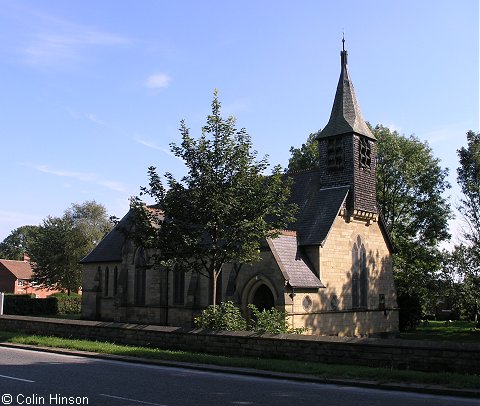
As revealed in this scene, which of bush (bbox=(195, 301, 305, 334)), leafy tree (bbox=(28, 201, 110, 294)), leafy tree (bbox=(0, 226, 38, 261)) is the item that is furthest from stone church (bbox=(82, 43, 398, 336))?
leafy tree (bbox=(0, 226, 38, 261))

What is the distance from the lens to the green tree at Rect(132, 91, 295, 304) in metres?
20.8

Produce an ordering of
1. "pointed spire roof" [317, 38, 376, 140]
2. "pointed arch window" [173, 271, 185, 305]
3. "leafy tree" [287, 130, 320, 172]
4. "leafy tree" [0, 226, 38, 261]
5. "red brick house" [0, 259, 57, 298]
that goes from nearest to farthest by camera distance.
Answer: "pointed spire roof" [317, 38, 376, 140], "pointed arch window" [173, 271, 185, 305], "leafy tree" [287, 130, 320, 172], "red brick house" [0, 259, 57, 298], "leafy tree" [0, 226, 38, 261]

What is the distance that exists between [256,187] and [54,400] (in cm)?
1258

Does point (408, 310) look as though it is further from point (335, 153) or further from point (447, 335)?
point (335, 153)

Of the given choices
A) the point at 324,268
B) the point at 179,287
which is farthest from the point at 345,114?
the point at 179,287

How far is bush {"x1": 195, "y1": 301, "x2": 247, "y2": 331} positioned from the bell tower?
42.9ft

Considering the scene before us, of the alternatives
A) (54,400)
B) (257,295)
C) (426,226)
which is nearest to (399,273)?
(426,226)

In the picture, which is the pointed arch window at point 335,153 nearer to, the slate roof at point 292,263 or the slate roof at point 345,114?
the slate roof at point 345,114

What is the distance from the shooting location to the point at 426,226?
44.8 m

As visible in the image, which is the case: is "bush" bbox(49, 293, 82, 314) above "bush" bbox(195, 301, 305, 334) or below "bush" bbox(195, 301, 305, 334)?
below

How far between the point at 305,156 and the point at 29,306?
95.5 feet

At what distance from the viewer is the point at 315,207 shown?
31.0 metres

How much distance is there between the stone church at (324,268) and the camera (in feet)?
88.3

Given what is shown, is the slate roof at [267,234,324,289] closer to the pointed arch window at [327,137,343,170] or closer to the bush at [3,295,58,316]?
the pointed arch window at [327,137,343,170]
